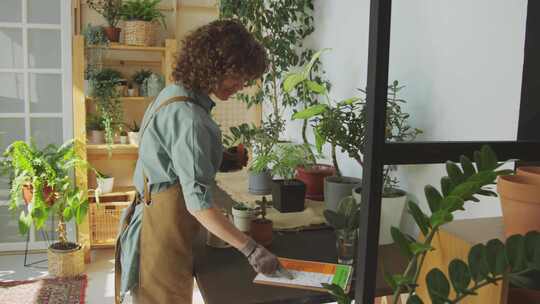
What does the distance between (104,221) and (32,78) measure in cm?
138

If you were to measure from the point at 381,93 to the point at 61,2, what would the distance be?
4.28 meters

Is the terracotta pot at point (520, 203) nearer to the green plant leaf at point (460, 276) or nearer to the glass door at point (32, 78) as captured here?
the green plant leaf at point (460, 276)

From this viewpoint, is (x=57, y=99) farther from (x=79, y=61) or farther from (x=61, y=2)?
(x=61, y=2)

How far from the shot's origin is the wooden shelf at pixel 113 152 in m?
4.68

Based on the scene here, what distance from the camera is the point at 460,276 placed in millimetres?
803

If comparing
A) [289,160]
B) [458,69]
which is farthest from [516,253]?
[289,160]

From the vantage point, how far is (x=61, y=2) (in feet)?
14.5

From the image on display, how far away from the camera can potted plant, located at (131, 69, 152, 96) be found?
4.79m

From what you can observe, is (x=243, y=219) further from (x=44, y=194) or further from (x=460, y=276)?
(x=44, y=194)

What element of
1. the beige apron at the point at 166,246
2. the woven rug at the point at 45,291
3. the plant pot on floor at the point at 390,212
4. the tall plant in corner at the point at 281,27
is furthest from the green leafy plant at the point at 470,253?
the woven rug at the point at 45,291

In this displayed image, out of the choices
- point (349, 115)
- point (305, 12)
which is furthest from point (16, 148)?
point (349, 115)

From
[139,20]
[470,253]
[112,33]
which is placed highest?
[139,20]

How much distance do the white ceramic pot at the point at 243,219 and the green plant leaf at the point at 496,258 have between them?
1.21m

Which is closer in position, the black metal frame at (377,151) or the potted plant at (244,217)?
the black metal frame at (377,151)
